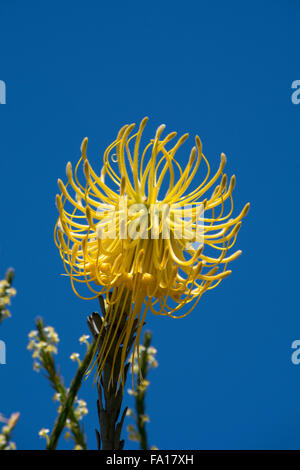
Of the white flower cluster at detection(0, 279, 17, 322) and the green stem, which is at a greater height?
the white flower cluster at detection(0, 279, 17, 322)

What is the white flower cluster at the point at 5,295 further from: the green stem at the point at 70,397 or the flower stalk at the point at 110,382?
the flower stalk at the point at 110,382

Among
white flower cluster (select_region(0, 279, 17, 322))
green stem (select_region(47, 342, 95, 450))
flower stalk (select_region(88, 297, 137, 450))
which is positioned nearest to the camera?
flower stalk (select_region(88, 297, 137, 450))

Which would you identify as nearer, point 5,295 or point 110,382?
point 110,382

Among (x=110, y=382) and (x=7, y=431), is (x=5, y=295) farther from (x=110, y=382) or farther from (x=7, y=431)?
(x=110, y=382)

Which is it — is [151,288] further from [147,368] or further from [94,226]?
[147,368]

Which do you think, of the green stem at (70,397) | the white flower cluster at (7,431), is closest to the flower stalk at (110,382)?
the green stem at (70,397)

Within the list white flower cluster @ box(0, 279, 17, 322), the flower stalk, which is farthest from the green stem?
white flower cluster @ box(0, 279, 17, 322)

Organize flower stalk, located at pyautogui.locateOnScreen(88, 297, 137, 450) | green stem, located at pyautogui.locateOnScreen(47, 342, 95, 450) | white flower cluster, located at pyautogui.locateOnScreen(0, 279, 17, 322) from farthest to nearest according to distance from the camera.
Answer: white flower cluster, located at pyautogui.locateOnScreen(0, 279, 17, 322) < green stem, located at pyautogui.locateOnScreen(47, 342, 95, 450) < flower stalk, located at pyautogui.locateOnScreen(88, 297, 137, 450)

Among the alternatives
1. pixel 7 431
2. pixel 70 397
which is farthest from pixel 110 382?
pixel 7 431

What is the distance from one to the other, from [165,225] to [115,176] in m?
0.41

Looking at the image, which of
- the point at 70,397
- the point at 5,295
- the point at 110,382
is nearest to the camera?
the point at 110,382

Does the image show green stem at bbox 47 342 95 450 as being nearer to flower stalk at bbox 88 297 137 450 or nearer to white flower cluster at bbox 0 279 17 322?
flower stalk at bbox 88 297 137 450
